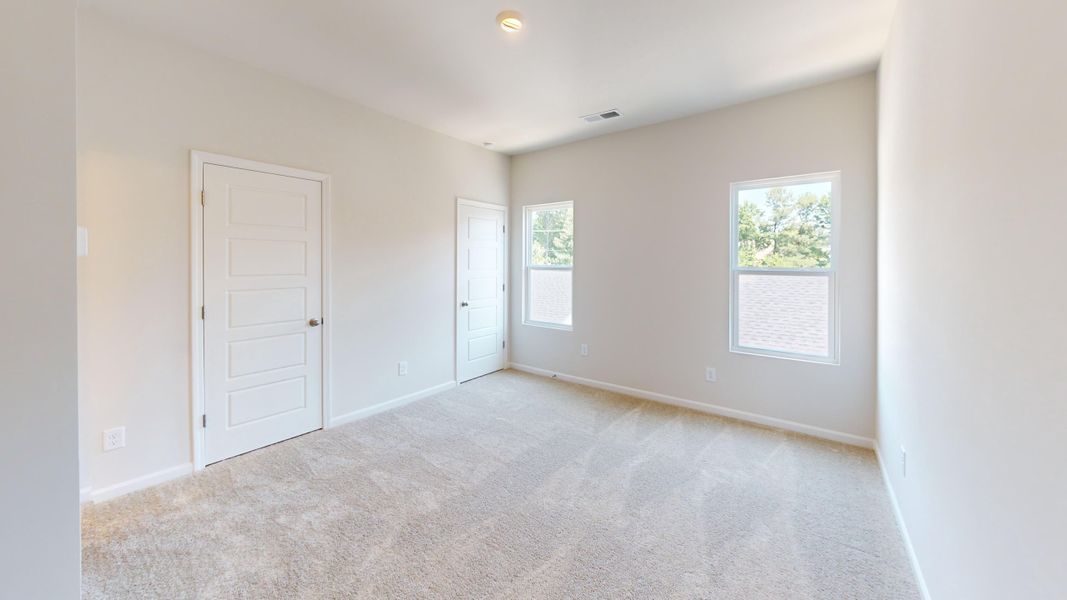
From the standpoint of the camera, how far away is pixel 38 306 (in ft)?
3.45

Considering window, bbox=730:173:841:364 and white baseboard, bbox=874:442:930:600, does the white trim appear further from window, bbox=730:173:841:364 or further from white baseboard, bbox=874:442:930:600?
window, bbox=730:173:841:364

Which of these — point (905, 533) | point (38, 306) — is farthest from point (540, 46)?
point (905, 533)

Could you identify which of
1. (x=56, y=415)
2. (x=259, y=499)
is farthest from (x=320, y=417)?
(x=56, y=415)

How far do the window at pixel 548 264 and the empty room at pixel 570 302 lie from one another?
16 centimetres

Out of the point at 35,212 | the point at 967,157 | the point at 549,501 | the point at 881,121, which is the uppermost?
the point at 881,121

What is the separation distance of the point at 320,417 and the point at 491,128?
10.5ft

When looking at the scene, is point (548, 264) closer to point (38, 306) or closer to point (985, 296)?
point (985, 296)

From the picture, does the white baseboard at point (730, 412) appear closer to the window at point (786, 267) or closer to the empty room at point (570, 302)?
the empty room at point (570, 302)

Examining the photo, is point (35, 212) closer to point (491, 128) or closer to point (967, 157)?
point (967, 157)

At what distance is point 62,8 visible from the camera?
1.06 m

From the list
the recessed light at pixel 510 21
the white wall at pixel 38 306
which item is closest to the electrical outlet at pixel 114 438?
the white wall at pixel 38 306

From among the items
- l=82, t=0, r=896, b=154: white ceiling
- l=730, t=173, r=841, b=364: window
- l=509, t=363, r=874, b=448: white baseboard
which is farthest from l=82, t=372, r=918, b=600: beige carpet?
l=82, t=0, r=896, b=154: white ceiling

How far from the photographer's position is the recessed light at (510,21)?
2.36 m

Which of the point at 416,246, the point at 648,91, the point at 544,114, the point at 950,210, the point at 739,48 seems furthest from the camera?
the point at 416,246
